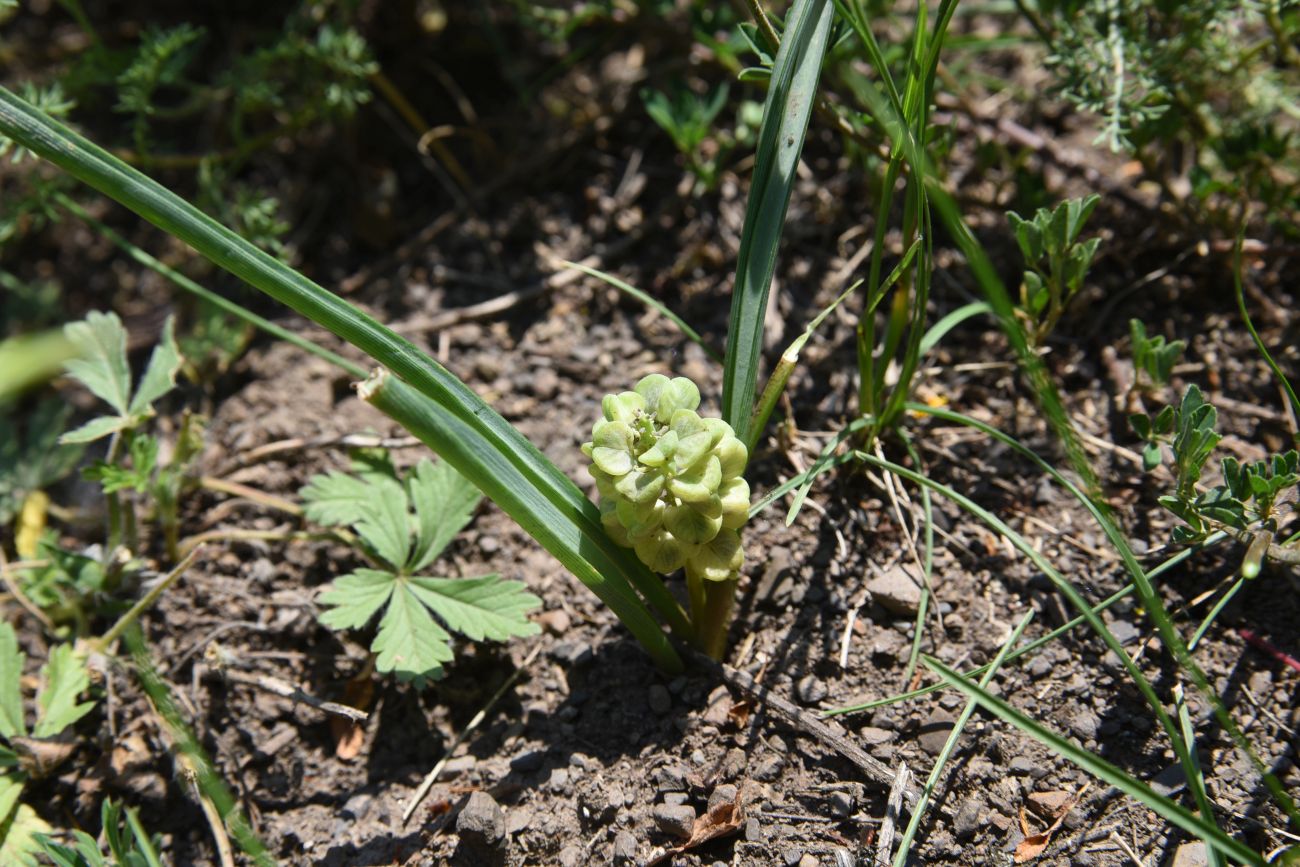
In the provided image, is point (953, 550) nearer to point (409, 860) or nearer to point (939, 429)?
point (939, 429)

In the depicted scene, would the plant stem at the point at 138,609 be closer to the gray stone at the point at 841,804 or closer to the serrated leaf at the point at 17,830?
the serrated leaf at the point at 17,830

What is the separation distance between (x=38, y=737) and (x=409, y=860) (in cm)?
72

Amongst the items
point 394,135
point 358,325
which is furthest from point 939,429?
point 394,135

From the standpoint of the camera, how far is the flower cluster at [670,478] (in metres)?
1.36

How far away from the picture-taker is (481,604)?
66.4 inches

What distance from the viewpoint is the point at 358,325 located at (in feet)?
4.51

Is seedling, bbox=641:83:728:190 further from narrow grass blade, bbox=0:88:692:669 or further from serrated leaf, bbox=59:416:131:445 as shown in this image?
serrated leaf, bbox=59:416:131:445

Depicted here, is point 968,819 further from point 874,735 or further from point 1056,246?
point 1056,246

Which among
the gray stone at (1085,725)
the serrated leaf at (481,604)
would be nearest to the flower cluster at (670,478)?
the serrated leaf at (481,604)

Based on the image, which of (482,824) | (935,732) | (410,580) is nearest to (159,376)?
(410,580)

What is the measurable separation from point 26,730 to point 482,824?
934mm

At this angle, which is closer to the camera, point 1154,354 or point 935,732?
point 935,732

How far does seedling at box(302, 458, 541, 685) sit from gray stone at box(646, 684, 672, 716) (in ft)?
0.82

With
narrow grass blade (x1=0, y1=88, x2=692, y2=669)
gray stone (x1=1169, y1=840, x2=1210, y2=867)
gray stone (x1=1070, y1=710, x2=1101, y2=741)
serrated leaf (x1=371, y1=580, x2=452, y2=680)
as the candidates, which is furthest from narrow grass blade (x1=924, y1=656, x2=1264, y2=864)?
serrated leaf (x1=371, y1=580, x2=452, y2=680)
